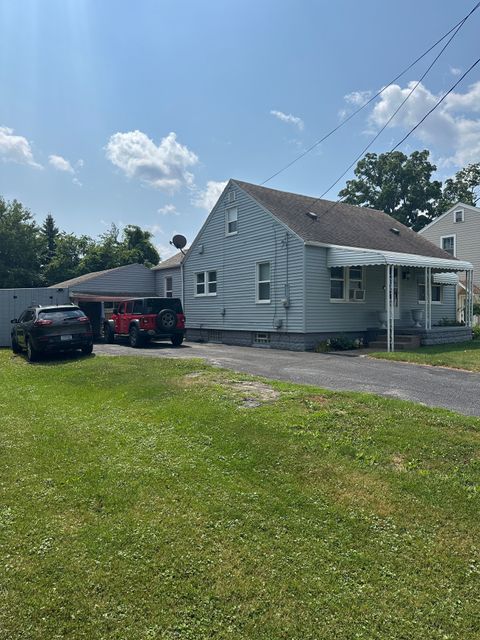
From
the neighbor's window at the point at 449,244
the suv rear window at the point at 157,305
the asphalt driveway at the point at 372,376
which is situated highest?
the neighbor's window at the point at 449,244

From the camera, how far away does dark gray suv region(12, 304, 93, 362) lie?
42.8 feet

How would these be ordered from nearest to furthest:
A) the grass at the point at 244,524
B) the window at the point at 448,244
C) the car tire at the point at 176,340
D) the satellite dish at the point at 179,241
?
the grass at the point at 244,524 → the car tire at the point at 176,340 → the satellite dish at the point at 179,241 → the window at the point at 448,244

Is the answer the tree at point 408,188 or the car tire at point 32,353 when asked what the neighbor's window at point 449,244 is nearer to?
the tree at point 408,188

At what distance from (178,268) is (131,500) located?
21207 millimetres

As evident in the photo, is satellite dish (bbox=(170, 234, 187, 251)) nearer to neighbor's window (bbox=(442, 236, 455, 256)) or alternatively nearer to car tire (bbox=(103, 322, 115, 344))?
car tire (bbox=(103, 322, 115, 344))

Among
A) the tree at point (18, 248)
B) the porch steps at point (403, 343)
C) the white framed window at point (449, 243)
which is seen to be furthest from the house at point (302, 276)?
the tree at point (18, 248)

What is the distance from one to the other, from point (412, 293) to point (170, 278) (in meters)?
A: 12.6

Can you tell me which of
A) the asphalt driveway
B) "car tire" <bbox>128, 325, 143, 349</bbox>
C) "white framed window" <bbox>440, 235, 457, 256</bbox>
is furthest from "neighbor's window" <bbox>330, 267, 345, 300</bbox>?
"white framed window" <bbox>440, 235, 457, 256</bbox>

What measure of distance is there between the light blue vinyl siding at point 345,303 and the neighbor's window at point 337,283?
0.87 ft

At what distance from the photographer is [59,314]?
13484 mm

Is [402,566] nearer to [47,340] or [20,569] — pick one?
[20,569]

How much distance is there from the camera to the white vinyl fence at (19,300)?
1859 centimetres

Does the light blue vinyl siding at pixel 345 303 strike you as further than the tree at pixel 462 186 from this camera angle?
No

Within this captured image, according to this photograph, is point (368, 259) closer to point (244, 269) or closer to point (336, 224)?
point (336, 224)
